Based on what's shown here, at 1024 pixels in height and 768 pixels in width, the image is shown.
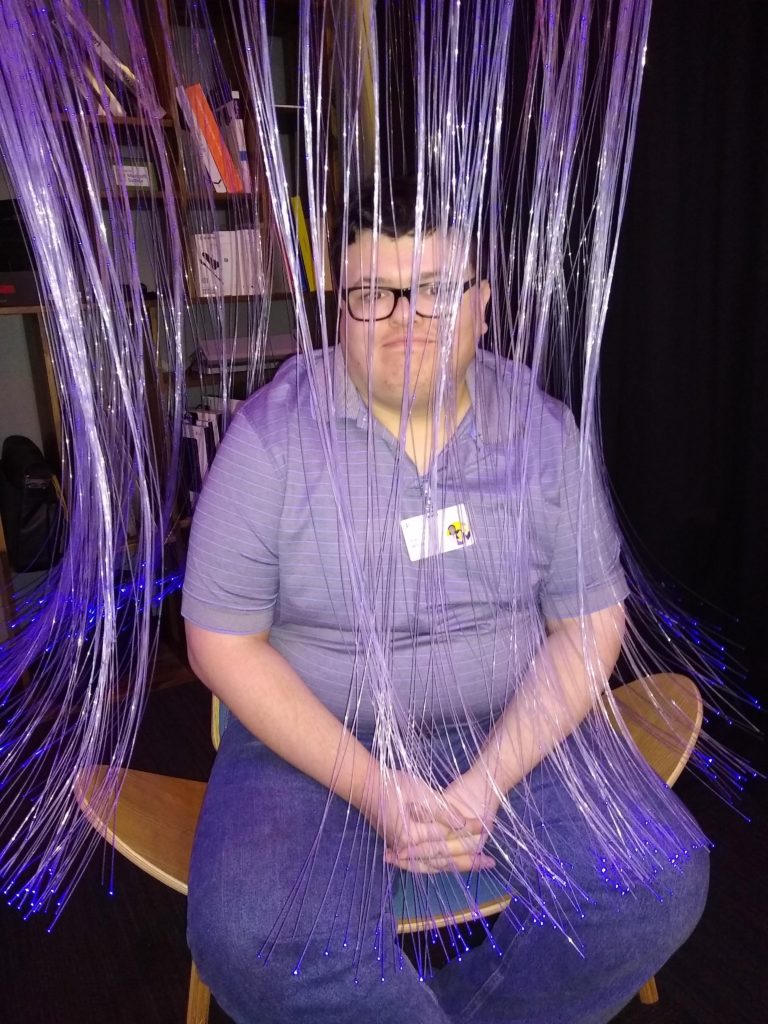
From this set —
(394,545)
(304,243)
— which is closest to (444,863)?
(394,545)

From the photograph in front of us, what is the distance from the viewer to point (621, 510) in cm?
250

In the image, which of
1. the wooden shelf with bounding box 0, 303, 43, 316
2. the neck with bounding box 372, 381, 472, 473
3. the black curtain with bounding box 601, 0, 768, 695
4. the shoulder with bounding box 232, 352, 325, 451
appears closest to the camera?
the neck with bounding box 372, 381, 472, 473

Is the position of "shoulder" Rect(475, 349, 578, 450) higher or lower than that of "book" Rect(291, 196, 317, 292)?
lower

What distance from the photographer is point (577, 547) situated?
→ 120 cm

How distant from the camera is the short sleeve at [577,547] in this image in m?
1.20

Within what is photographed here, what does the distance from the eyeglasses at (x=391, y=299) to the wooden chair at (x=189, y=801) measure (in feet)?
2.54

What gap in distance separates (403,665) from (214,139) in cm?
93

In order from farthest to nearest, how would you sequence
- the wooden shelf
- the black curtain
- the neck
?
the wooden shelf, the black curtain, the neck

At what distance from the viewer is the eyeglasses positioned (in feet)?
3.19

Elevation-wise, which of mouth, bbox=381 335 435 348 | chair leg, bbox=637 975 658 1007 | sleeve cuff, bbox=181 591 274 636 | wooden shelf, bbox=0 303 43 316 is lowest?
chair leg, bbox=637 975 658 1007

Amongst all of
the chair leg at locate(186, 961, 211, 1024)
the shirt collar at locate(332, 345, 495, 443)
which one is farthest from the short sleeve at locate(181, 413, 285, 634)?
the chair leg at locate(186, 961, 211, 1024)

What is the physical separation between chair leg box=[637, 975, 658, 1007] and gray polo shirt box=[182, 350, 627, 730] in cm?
67

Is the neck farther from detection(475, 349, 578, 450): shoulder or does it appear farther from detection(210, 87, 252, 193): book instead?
detection(210, 87, 252, 193): book

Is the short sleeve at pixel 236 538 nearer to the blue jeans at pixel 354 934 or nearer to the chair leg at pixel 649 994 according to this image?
the blue jeans at pixel 354 934
